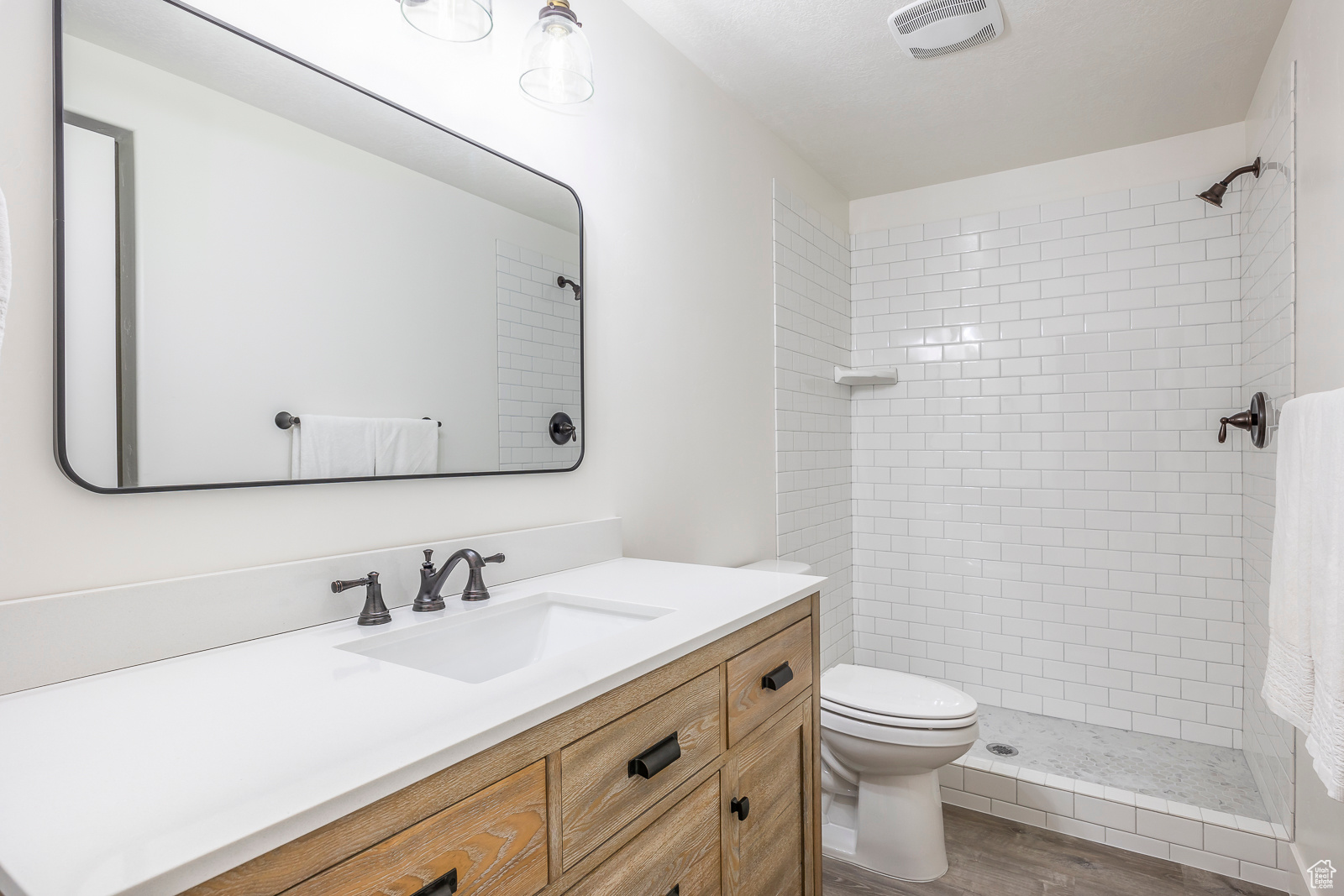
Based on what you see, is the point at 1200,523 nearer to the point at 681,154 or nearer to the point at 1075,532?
the point at 1075,532

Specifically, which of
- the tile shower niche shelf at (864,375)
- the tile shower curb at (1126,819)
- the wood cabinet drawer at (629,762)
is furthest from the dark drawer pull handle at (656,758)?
the tile shower niche shelf at (864,375)

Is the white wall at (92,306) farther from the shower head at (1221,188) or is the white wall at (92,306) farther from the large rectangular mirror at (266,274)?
the shower head at (1221,188)

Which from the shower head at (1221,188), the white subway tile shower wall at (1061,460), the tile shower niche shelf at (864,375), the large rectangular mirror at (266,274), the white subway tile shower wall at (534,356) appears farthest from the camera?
the tile shower niche shelf at (864,375)

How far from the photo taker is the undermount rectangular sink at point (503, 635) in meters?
1.10

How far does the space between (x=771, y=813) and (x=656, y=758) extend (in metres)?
0.48

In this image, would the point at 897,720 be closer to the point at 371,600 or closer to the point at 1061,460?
the point at 371,600

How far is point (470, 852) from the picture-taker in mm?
702

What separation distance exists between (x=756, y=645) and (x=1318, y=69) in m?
1.98

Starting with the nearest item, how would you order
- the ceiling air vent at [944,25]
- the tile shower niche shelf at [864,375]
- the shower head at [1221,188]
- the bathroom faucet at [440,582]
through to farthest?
the bathroom faucet at [440,582], the ceiling air vent at [944,25], the shower head at [1221,188], the tile shower niche shelf at [864,375]

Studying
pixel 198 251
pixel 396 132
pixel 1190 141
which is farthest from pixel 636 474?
pixel 1190 141

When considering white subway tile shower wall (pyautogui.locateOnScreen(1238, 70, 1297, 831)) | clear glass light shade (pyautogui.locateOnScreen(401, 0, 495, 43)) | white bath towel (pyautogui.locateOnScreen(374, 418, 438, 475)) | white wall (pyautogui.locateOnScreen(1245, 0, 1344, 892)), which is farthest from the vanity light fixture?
white subway tile shower wall (pyautogui.locateOnScreen(1238, 70, 1297, 831))

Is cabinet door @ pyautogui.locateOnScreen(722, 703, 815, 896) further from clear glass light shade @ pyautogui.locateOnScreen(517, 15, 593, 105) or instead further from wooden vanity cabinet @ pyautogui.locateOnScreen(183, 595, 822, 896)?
clear glass light shade @ pyautogui.locateOnScreen(517, 15, 593, 105)

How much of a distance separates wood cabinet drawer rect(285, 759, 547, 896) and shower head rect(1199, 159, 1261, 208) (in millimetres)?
2991

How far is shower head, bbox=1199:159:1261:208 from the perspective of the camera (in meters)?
2.40
